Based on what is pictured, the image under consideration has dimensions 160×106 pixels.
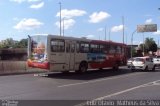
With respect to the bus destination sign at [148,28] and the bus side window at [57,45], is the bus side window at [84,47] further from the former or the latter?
the bus destination sign at [148,28]

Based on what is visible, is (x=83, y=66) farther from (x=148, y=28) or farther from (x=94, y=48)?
(x=148, y=28)

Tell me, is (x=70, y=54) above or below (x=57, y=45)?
below

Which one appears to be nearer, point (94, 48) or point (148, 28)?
point (94, 48)

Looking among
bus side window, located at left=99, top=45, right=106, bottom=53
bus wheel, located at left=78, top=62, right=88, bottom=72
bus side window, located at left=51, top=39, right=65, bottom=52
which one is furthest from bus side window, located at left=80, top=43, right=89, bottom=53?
bus side window, located at left=51, top=39, right=65, bottom=52

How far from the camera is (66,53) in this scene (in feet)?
90.0

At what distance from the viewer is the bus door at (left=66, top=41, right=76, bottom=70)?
27.7m

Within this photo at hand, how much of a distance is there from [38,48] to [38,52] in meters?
0.29

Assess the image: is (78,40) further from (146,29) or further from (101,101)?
(146,29)

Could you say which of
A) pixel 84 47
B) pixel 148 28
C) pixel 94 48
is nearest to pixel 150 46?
pixel 148 28

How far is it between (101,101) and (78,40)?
16048 millimetres

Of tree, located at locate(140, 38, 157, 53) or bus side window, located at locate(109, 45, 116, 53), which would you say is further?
tree, located at locate(140, 38, 157, 53)

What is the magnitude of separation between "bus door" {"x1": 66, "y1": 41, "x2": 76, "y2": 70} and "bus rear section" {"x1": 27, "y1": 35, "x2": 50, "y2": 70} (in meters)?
2.36

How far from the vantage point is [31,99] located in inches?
551

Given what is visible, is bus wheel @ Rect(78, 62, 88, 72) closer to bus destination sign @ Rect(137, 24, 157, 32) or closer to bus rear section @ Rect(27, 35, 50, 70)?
bus rear section @ Rect(27, 35, 50, 70)
